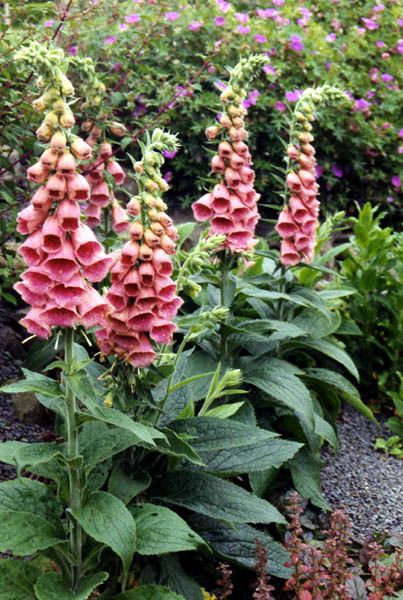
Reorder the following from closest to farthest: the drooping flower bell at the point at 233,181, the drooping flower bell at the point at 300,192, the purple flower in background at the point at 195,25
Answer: the drooping flower bell at the point at 233,181 → the drooping flower bell at the point at 300,192 → the purple flower in background at the point at 195,25

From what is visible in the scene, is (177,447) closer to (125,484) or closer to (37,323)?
(125,484)

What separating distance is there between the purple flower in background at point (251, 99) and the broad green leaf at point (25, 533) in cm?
427

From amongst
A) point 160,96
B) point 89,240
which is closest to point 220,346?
point 89,240

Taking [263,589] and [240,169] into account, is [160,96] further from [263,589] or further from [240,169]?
[263,589]

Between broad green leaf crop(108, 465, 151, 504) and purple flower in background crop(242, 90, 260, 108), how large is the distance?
3948mm

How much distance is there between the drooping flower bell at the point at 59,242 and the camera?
206cm

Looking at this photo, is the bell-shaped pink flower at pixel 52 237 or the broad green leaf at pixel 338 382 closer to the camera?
the bell-shaped pink flower at pixel 52 237

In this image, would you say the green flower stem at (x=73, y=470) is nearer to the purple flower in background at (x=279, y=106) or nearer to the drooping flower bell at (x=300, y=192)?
the drooping flower bell at (x=300, y=192)

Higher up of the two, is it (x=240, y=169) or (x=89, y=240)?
(x=89, y=240)

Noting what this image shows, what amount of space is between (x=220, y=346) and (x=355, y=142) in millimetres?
3562

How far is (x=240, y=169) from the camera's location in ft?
10.6

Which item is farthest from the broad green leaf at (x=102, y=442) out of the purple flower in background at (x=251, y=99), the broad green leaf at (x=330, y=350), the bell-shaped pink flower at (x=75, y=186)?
the purple flower in background at (x=251, y=99)

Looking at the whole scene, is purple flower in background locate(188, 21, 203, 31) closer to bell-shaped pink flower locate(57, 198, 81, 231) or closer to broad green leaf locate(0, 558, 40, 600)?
bell-shaped pink flower locate(57, 198, 81, 231)

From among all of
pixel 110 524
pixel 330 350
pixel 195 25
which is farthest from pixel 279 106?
pixel 110 524
